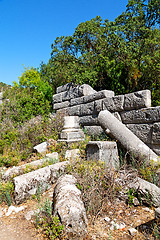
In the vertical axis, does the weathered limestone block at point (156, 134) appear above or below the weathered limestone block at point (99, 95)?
below

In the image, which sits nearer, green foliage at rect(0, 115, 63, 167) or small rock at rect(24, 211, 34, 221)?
small rock at rect(24, 211, 34, 221)

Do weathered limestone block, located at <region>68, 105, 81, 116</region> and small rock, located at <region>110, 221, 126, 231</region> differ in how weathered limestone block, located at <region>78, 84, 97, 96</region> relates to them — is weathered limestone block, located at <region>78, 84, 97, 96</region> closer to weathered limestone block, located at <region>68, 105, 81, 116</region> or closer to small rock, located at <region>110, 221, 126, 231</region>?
weathered limestone block, located at <region>68, 105, 81, 116</region>

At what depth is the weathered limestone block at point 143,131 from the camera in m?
4.87

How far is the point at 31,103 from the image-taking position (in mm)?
8711

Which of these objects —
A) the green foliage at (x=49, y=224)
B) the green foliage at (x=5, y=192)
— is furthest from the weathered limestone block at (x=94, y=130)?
the green foliage at (x=49, y=224)

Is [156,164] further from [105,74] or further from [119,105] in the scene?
[105,74]

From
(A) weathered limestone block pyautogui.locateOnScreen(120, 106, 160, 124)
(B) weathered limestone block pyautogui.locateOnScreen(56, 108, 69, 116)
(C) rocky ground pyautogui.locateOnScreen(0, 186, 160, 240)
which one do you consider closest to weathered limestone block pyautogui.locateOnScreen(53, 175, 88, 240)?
(C) rocky ground pyautogui.locateOnScreen(0, 186, 160, 240)

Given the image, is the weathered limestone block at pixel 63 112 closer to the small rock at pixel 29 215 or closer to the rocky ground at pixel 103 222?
the rocky ground at pixel 103 222

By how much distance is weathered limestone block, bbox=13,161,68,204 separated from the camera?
3514 millimetres

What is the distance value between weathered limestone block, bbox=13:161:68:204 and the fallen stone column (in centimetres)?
161

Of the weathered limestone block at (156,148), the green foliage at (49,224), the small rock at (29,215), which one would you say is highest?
the weathered limestone block at (156,148)

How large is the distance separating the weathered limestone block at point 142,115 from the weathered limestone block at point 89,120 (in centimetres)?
119

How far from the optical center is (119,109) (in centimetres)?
571

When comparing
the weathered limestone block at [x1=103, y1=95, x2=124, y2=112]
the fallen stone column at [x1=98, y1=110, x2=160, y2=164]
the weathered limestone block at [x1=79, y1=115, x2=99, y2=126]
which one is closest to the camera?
the fallen stone column at [x1=98, y1=110, x2=160, y2=164]
